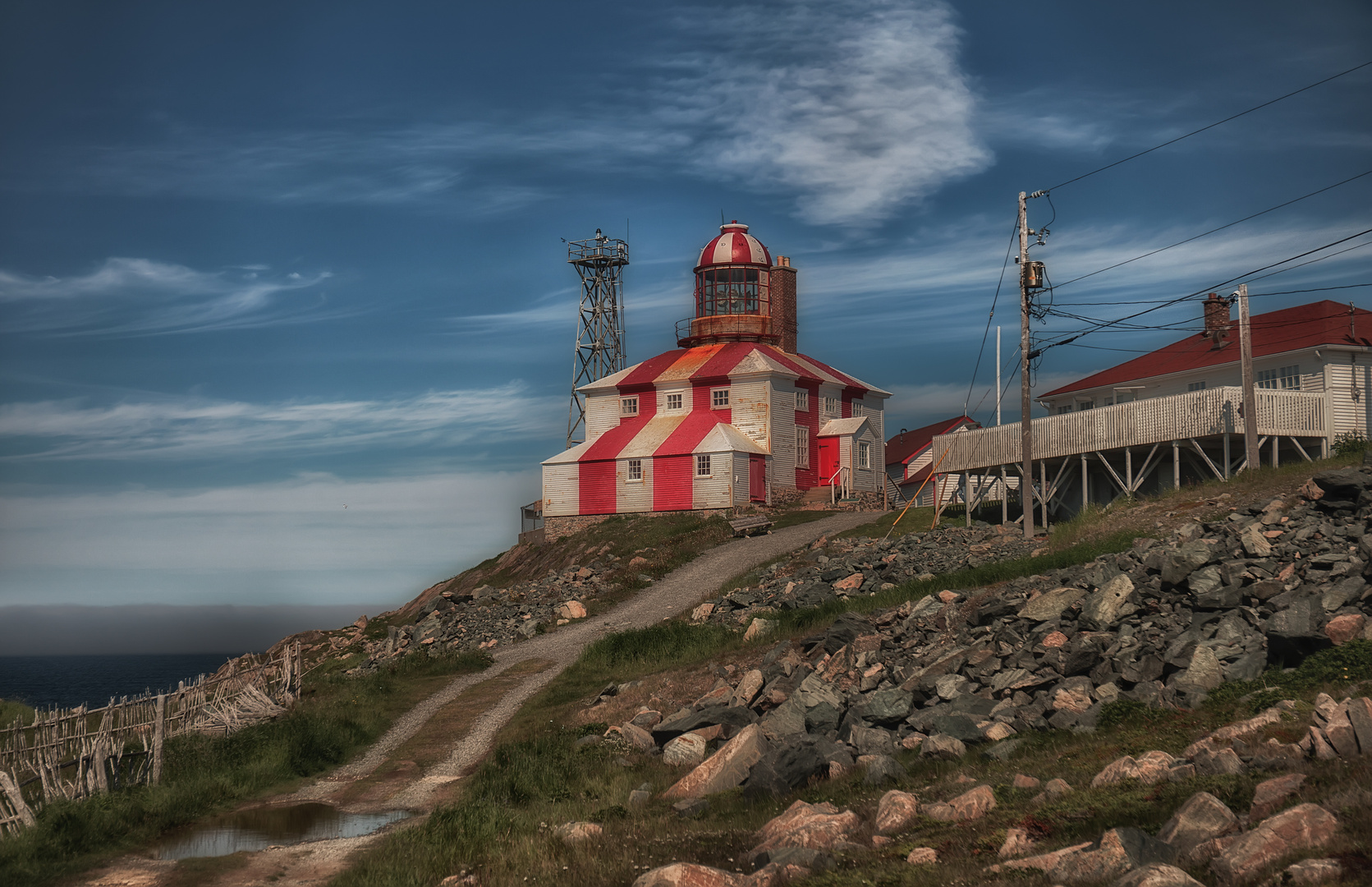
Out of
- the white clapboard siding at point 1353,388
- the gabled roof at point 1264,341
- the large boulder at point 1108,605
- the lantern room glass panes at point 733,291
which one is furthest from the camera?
the lantern room glass panes at point 733,291

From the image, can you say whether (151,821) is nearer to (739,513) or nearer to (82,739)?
(82,739)

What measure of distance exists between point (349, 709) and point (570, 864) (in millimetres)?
12317

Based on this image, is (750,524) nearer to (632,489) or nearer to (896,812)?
(632,489)

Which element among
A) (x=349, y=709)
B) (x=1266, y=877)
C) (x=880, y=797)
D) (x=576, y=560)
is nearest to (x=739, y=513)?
(x=576, y=560)

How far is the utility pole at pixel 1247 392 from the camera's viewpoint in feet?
93.6

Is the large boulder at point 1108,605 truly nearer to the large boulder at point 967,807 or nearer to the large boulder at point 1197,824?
the large boulder at point 967,807

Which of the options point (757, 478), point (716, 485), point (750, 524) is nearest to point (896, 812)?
point (750, 524)

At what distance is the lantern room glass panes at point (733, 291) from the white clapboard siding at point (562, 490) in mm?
10876

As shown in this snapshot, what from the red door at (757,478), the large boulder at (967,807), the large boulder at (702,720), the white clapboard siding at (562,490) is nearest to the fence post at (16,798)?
the large boulder at (702,720)

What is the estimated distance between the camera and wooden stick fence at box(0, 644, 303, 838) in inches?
532

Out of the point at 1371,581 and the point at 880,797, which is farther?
the point at 1371,581

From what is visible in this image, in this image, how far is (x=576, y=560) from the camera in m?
42.4

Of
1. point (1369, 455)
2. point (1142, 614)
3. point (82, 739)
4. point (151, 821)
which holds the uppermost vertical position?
point (1369, 455)

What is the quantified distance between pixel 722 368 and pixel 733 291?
6085 millimetres
